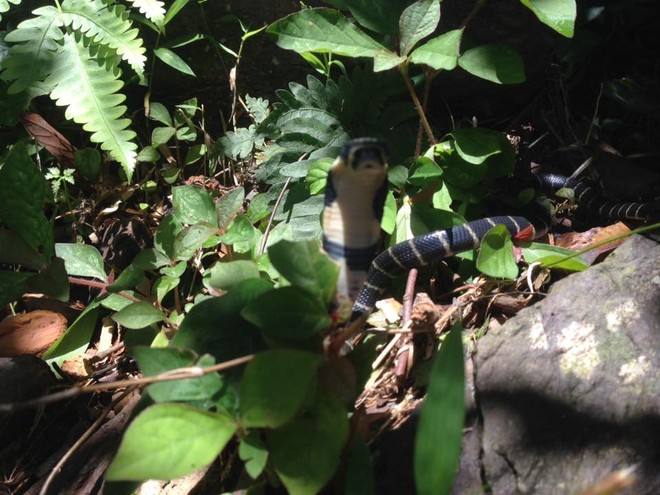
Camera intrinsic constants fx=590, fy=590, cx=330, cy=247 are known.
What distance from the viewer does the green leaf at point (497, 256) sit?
7.93 ft

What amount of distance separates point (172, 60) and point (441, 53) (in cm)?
176

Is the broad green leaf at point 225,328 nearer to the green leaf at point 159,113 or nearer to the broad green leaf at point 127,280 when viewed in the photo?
the broad green leaf at point 127,280

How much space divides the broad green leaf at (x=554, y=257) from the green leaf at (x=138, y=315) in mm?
1628

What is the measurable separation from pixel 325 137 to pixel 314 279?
1507 mm

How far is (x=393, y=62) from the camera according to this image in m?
2.51

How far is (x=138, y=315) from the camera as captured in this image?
97.2 inches

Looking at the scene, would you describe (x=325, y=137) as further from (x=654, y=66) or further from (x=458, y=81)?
(x=654, y=66)

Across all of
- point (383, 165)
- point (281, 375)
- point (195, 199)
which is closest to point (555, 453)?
point (281, 375)

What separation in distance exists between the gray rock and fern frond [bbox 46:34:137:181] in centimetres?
205

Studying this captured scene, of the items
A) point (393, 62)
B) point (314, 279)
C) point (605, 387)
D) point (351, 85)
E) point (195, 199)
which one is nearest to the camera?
point (314, 279)


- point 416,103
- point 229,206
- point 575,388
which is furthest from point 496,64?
point 575,388

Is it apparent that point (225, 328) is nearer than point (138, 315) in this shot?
Yes

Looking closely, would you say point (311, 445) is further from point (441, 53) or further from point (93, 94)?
point (93, 94)

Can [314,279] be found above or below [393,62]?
below
